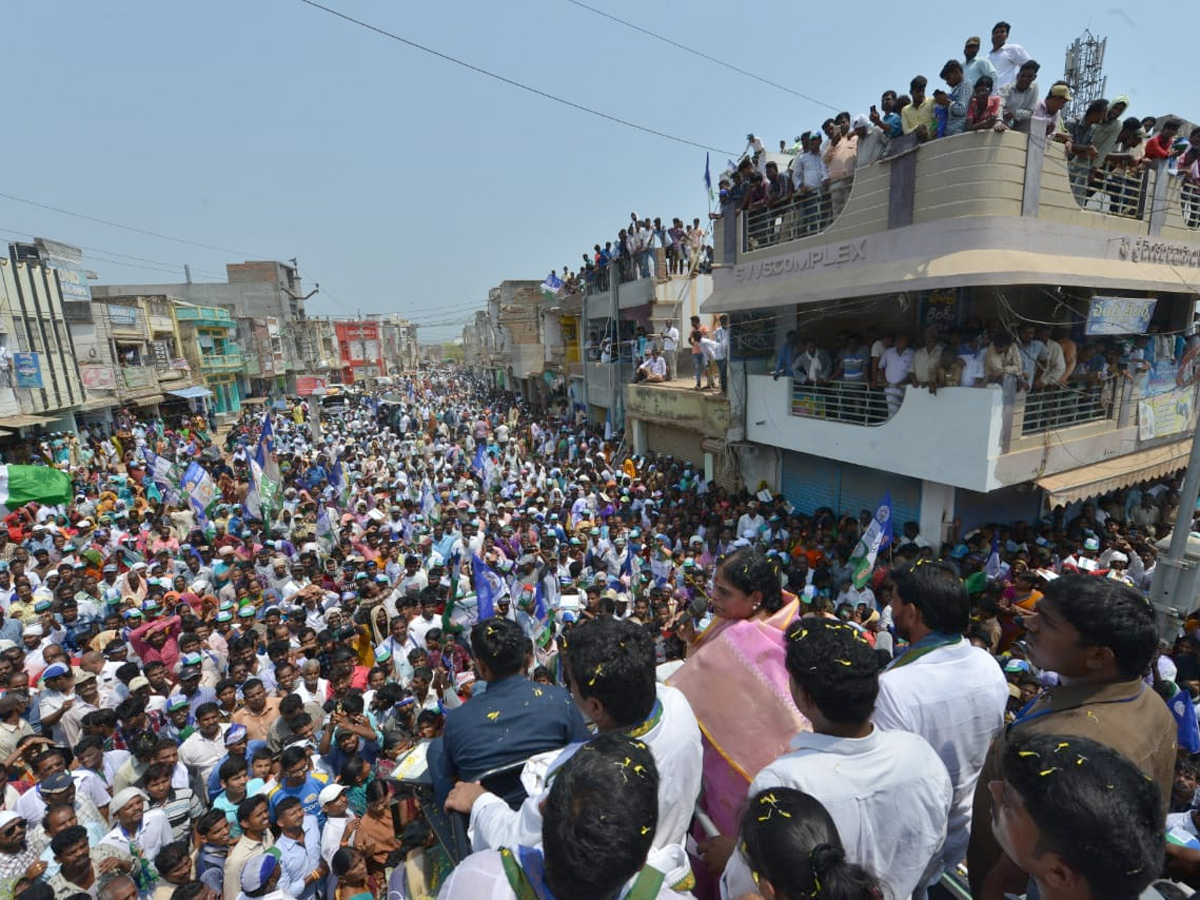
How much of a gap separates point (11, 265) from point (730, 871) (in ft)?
91.5

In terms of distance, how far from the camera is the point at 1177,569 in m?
5.77

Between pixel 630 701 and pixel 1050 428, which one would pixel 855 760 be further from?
pixel 1050 428

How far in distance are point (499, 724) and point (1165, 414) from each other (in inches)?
478

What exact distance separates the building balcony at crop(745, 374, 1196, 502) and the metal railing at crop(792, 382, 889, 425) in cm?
2

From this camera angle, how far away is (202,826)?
3527 millimetres

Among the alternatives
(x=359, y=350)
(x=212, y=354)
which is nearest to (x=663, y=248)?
(x=212, y=354)

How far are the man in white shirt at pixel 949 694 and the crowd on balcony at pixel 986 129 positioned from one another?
23.4 feet

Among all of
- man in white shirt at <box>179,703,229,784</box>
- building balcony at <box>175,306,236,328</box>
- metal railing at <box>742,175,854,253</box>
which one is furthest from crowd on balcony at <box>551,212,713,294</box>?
building balcony at <box>175,306,236,328</box>

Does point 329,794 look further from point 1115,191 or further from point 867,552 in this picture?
point 1115,191

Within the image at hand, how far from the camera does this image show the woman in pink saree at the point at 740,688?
7.55 feet

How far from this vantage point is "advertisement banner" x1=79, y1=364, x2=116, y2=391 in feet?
76.9

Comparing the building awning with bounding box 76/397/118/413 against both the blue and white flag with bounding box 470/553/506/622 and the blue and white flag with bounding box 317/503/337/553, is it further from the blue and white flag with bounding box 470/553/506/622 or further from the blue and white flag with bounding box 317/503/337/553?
the blue and white flag with bounding box 470/553/506/622

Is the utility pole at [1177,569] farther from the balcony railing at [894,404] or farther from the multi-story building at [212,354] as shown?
the multi-story building at [212,354]

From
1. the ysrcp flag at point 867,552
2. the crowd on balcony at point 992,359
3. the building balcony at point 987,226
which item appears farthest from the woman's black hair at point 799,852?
the crowd on balcony at point 992,359
